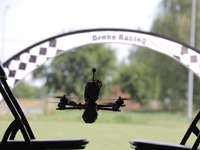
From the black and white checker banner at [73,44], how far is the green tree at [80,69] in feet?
58.4

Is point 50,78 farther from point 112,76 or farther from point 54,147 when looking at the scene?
point 54,147

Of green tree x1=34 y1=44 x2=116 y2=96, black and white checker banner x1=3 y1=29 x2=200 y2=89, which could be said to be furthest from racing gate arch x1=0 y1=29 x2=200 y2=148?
green tree x1=34 y1=44 x2=116 y2=96

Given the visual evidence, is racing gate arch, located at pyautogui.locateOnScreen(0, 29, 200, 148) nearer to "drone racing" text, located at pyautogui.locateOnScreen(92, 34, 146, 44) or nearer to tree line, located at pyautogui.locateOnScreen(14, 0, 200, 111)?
"drone racing" text, located at pyautogui.locateOnScreen(92, 34, 146, 44)

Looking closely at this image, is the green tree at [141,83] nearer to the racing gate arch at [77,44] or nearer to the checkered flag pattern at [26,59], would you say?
the racing gate arch at [77,44]

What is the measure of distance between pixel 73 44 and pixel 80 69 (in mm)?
18376

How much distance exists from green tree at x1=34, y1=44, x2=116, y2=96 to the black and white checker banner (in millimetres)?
17813

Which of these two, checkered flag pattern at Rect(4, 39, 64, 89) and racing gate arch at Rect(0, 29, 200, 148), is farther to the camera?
checkered flag pattern at Rect(4, 39, 64, 89)

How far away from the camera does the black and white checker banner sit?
440cm

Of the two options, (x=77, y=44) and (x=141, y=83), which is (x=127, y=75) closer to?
(x=141, y=83)

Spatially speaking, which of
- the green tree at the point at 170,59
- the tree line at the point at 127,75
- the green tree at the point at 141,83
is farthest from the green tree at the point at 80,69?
the green tree at the point at 170,59

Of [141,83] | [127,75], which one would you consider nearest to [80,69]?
[127,75]

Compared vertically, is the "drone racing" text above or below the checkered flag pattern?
above

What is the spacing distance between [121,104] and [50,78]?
21163 millimetres

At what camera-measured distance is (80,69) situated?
75.4 feet
